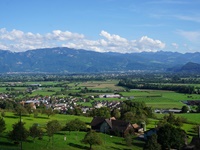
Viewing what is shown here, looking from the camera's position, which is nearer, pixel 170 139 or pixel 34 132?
pixel 34 132

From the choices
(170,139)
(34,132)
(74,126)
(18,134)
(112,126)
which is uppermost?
(18,134)

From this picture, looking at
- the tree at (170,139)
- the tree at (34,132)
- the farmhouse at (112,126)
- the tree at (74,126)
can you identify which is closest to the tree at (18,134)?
the tree at (34,132)

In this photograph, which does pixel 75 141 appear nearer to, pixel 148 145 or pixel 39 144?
pixel 39 144

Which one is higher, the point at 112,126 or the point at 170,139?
the point at 170,139

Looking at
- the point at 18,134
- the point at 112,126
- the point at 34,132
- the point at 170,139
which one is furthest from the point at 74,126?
the point at 170,139

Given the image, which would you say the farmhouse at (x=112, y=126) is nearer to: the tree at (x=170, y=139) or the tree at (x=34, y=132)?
the tree at (x=170, y=139)

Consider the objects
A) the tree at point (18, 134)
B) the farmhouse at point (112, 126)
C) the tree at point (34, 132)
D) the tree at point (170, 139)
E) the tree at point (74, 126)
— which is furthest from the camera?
the farmhouse at point (112, 126)

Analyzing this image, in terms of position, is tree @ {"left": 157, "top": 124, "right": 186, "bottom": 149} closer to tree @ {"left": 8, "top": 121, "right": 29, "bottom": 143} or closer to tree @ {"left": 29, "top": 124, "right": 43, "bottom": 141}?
tree @ {"left": 29, "top": 124, "right": 43, "bottom": 141}

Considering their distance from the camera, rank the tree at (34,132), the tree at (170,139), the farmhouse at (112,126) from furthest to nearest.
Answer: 1. the farmhouse at (112,126)
2. the tree at (170,139)
3. the tree at (34,132)

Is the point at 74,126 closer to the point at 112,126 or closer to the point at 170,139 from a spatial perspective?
the point at 112,126

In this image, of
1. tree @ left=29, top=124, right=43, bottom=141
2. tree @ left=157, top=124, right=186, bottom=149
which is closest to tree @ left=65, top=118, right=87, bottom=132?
tree @ left=29, top=124, right=43, bottom=141

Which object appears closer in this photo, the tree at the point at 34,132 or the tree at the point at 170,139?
the tree at the point at 34,132

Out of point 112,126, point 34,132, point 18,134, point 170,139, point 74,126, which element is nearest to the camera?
point 18,134

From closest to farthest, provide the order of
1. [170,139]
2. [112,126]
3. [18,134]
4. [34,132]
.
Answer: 1. [18,134]
2. [34,132]
3. [170,139]
4. [112,126]
